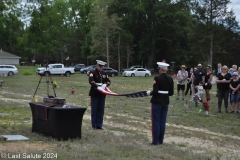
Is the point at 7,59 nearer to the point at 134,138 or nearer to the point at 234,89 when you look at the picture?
the point at 234,89

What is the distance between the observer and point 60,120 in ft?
27.2

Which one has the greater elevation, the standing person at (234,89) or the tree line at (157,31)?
the tree line at (157,31)

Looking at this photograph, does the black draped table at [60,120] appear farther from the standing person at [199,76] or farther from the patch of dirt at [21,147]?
the standing person at [199,76]

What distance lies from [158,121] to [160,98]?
1.78 ft

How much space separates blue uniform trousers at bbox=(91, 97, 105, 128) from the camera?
10438 millimetres

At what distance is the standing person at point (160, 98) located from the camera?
870cm

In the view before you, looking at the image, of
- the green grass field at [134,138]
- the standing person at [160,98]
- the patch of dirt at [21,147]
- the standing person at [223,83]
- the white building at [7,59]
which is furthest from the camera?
the white building at [7,59]

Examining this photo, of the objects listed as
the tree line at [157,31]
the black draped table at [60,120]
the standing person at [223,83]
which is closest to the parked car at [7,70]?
the tree line at [157,31]

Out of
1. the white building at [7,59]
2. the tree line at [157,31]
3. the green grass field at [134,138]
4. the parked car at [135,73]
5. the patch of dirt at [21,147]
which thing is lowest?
the green grass field at [134,138]

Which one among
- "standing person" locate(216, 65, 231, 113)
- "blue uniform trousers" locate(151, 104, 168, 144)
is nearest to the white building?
"standing person" locate(216, 65, 231, 113)

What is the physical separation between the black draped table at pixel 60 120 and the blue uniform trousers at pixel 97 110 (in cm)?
182

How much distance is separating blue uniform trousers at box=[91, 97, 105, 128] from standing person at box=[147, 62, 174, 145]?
2133mm

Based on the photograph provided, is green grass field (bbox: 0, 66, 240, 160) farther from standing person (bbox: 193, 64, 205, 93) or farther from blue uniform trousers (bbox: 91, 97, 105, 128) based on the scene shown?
standing person (bbox: 193, 64, 205, 93)

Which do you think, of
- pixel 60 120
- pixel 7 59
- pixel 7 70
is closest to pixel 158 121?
pixel 60 120
